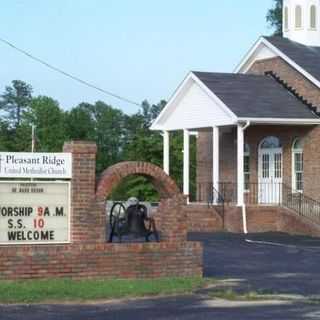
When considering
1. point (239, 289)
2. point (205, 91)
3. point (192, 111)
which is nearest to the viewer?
point (239, 289)

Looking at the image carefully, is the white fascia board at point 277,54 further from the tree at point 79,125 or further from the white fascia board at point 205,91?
the tree at point 79,125

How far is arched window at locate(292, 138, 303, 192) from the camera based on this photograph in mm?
36938

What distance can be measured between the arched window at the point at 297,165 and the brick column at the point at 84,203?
20356mm

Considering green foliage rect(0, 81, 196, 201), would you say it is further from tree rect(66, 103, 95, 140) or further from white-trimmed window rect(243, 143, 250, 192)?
white-trimmed window rect(243, 143, 250, 192)

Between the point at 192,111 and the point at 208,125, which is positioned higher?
the point at 192,111

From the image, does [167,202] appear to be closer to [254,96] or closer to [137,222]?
[137,222]

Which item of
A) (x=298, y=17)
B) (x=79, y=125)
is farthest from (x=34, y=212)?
(x=79, y=125)

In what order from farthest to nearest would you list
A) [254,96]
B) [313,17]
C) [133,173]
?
[313,17] → [254,96] → [133,173]

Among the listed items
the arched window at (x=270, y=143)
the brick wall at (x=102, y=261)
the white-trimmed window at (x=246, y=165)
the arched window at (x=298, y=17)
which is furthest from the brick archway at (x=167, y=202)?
the arched window at (x=298, y=17)

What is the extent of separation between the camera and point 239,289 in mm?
17078

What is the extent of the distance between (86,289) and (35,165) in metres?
2.62

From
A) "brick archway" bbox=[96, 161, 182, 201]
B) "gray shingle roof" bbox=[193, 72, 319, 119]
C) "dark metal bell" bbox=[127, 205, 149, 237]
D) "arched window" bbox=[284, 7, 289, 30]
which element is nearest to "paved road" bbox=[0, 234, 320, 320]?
"dark metal bell" bbox=[127, 205, 149, 237]

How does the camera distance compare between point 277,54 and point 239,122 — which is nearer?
point 239,122

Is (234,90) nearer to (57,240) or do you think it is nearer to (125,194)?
(57,240)
